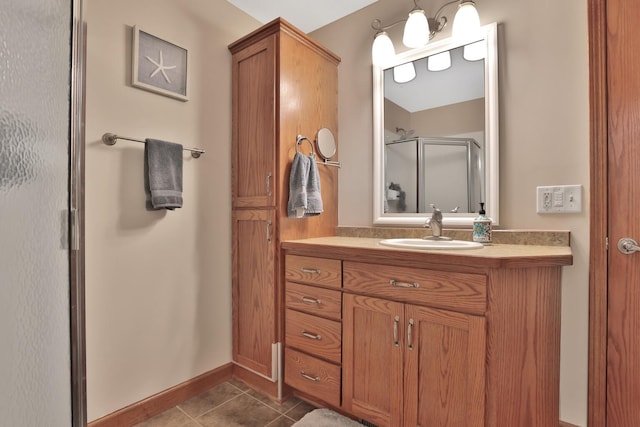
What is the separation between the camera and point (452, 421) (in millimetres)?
1120

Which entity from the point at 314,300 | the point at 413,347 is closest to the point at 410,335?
the point at 413,347

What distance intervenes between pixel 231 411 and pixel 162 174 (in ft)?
4.08

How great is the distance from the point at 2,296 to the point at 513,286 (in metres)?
1.35

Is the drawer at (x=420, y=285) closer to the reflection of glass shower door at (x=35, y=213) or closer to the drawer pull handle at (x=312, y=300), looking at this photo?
the drawer pull handle at (x=312, y=300)

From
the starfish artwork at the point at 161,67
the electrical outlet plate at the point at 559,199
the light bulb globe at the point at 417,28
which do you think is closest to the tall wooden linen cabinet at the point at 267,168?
the starfish artwork at the point at 161,67

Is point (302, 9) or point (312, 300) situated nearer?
point (312, 300)

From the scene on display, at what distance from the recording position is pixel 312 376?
1.51 meters

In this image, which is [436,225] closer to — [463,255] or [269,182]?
[463,255]

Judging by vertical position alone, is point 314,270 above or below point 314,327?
above

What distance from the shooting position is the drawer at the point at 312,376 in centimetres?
143

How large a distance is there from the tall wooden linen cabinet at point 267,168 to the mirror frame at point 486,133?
32 cm

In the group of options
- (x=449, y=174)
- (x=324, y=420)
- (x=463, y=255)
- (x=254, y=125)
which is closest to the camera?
(x=463, y=255)

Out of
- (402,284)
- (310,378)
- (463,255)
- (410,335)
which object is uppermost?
(463,255)

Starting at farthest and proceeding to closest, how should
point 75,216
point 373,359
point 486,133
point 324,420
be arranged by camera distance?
point 486,133 → point 324,420 → point 373,359 → point 75,216
